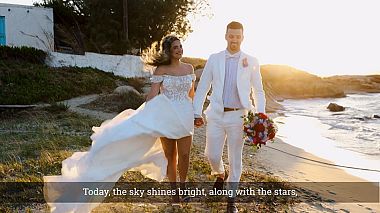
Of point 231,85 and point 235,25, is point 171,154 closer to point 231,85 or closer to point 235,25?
point 231,85

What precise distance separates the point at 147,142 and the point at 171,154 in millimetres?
386

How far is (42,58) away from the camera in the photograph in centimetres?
2072

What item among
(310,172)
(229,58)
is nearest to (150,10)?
(310,172)

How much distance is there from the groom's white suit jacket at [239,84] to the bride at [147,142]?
0.24 meters

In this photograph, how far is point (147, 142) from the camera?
450 cm

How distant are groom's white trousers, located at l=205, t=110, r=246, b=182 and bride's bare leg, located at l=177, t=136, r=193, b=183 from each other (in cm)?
28

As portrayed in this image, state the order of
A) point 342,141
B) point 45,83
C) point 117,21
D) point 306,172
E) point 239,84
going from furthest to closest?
point 117,21 < point 45,83 < point 342,141 < point 306,172 < point 239,84

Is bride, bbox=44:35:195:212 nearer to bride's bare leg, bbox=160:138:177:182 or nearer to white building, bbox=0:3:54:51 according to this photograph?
bride's bare leg, bbox=160:138:177:182

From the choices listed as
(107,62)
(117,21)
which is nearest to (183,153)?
(107,62)

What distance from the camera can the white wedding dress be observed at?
411 cm

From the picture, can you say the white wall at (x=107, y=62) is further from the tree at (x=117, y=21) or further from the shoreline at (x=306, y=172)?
the shoreline at (x=306, y=172)

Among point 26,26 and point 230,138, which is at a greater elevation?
point 26,26

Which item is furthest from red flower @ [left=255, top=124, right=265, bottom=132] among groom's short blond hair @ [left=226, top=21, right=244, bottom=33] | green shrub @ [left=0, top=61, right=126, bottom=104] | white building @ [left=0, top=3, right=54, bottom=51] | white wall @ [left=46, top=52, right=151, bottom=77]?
white building @ [left=0, top=3, right=54, bottom=51]

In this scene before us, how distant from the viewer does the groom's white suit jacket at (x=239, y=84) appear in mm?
4629
